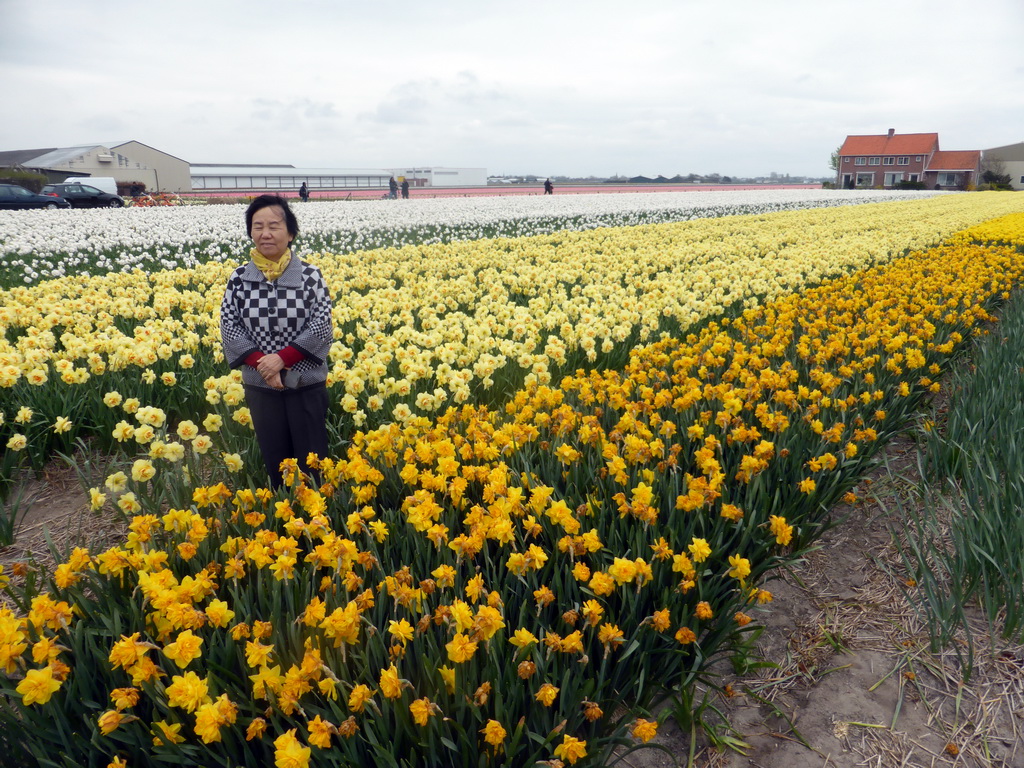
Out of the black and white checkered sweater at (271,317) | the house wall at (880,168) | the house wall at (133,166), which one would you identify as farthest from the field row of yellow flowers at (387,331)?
the house wall at (880,168)

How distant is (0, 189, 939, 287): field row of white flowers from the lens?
11523 millimetres

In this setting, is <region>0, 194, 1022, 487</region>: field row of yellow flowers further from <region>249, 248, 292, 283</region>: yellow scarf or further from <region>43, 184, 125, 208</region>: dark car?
<region>43, 184, 125, 208</region>: dark car

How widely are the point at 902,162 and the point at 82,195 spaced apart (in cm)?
8823

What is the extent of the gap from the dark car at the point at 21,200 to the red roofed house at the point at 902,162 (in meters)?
77.4

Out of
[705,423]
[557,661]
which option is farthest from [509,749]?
[705,423]

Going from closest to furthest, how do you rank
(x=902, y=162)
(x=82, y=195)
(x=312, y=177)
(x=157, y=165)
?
(x=82, y=195)
(x=157, y=165)
(x=312, y=177)
(x=902, y=162)

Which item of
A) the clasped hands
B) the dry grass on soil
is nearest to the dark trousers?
the clasped hands

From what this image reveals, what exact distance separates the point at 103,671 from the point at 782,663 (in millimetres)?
2575

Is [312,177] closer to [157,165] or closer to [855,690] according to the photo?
[157,165]

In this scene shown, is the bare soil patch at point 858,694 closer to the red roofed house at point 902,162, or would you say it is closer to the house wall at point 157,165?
the house wall at point 157,165

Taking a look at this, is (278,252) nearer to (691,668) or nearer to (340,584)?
(340,584)

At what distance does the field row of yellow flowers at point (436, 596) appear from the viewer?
1865 mm

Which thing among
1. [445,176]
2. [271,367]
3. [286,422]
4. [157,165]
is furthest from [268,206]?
[445,176]

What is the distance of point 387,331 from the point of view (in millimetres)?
6836
